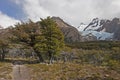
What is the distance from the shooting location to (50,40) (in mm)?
78688

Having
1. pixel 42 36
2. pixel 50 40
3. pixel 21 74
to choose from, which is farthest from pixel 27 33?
pixel 21 74

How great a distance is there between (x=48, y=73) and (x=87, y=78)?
8.48 meters

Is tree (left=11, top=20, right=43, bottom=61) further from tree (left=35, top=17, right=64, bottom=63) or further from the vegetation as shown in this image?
tree (left=35, top=17, right=64, bottom=63)

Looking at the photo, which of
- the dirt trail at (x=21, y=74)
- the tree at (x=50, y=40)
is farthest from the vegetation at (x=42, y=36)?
the dirt trail at (x=21, y=74)

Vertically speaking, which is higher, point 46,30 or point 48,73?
point 46,30

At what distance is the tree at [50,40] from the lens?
78.1 meters

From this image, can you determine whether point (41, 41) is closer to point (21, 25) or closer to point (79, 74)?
point (21, 25)

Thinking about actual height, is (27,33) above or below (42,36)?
above

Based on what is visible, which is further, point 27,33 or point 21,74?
point 27,33

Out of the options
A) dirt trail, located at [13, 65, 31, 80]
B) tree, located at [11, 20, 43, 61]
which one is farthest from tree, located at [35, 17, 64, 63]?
dirt trail, located at [13, 65, 31, 80]

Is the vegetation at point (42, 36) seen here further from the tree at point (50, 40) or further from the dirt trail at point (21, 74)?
the dirt trail at point (21, 74)

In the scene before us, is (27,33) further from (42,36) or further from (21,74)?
(21,74)

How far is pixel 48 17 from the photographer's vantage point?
82.9 metres

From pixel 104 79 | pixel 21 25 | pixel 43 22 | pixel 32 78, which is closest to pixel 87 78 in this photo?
pixel 104 79
